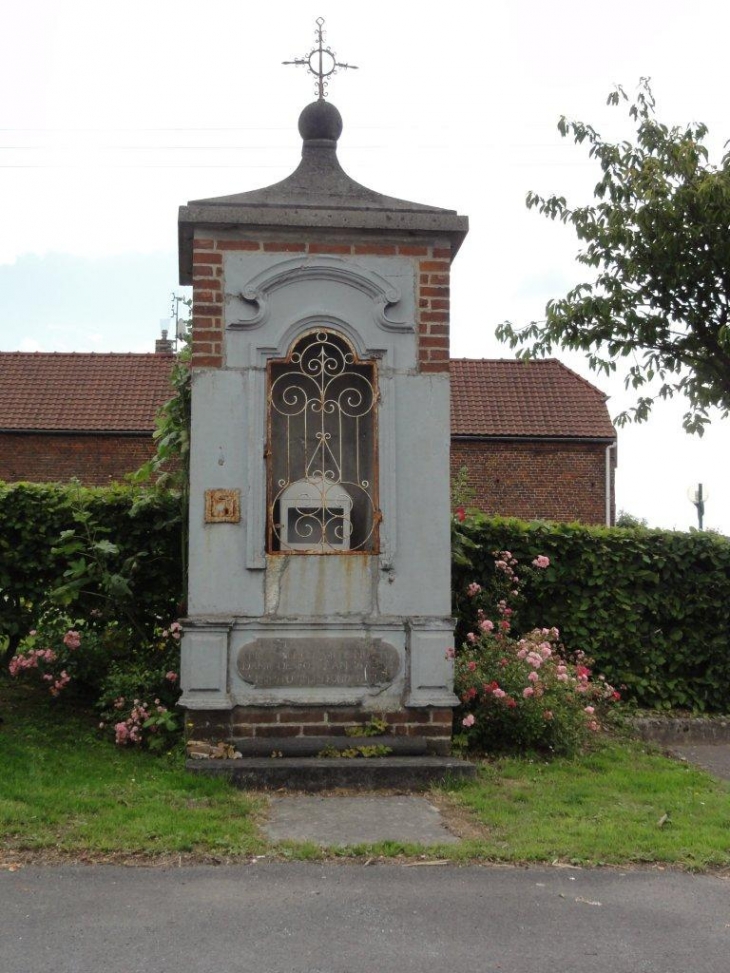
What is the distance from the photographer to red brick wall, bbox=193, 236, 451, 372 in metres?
6.76

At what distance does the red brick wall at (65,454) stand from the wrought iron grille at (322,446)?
59.5 ft

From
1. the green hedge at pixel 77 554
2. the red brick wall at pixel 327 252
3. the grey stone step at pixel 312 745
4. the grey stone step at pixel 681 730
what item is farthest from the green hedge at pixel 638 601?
the grey stone step at pixel 312 745

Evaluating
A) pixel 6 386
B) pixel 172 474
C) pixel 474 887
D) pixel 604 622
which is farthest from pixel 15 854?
pixel 6 386

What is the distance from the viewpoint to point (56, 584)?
7.97 metres

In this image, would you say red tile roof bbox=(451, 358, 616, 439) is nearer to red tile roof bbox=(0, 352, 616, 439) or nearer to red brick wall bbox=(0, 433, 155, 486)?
red tile roof bbox=(0, 352, 616, 439)

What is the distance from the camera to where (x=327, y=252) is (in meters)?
6.87

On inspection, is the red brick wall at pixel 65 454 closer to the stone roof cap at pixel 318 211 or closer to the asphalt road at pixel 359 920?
the stone roof cap at pixel 318 211

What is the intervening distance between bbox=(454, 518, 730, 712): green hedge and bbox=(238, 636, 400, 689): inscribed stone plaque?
2.51 metres

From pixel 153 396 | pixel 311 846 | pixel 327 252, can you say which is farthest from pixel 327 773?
pixel 153 396

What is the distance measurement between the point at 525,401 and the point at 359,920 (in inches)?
899

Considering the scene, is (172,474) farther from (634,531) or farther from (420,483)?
(634,531)

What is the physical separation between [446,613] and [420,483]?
85 cm

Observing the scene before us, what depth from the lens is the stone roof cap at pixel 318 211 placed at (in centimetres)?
678

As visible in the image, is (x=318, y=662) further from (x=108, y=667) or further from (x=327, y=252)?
(x=327, y=252)
